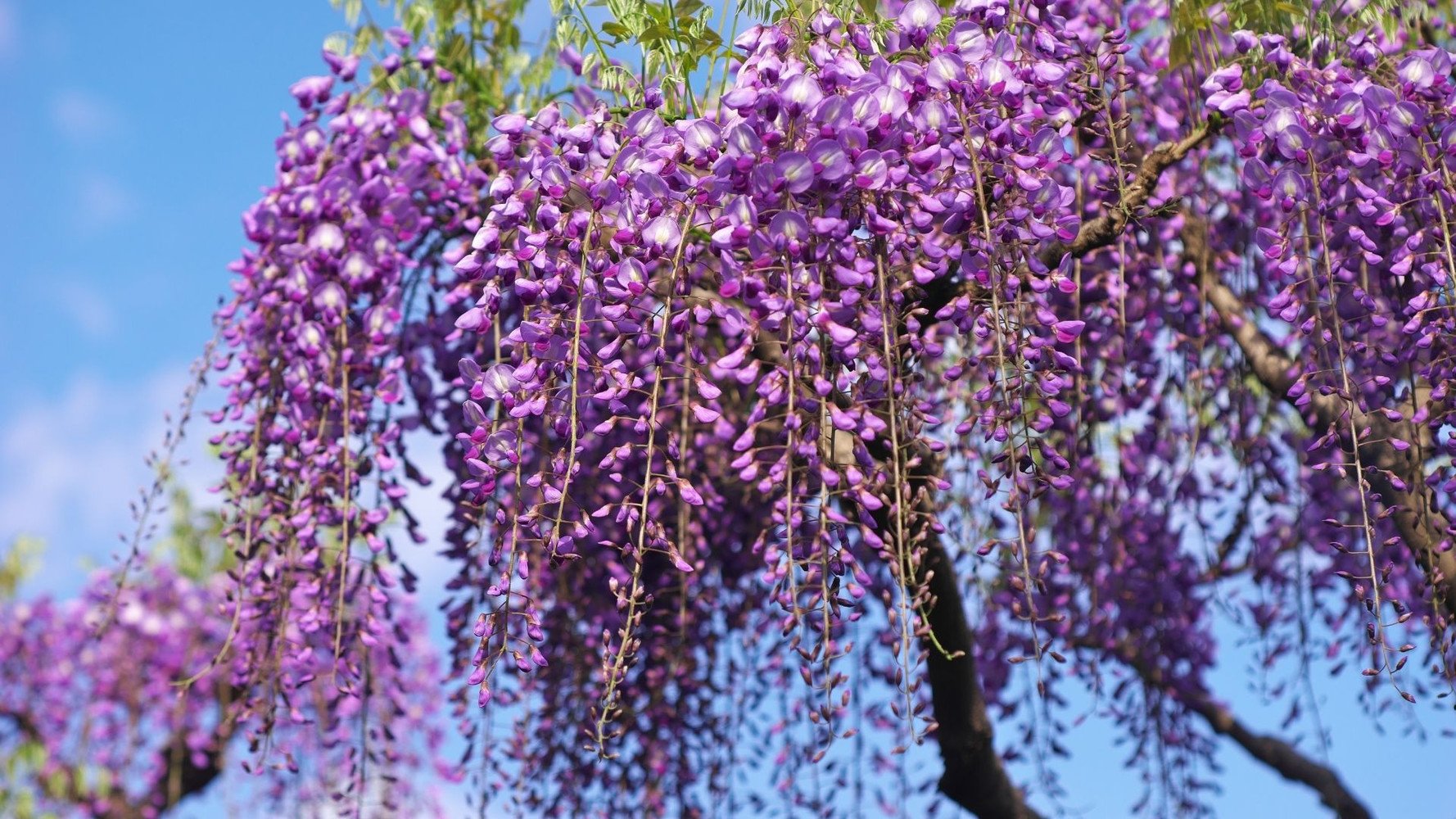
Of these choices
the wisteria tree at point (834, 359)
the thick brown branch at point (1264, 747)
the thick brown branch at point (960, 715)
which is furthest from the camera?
the thick brown branch at point (1264, 747)

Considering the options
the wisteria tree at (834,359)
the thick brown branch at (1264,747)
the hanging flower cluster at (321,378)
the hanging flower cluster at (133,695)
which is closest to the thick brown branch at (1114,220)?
the wisteria tree at (834,359)

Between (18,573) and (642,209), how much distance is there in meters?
7.99

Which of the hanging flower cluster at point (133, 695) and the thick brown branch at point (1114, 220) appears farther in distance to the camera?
the hanging flower cluster at point (133, 695)

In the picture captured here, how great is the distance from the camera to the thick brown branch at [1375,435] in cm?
230

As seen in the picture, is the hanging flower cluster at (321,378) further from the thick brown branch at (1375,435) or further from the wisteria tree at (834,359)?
the thick brown branch at (1375,435)

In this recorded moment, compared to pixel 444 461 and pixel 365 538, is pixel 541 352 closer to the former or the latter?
pixel 365 538

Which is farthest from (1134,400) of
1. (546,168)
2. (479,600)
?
(546,168)

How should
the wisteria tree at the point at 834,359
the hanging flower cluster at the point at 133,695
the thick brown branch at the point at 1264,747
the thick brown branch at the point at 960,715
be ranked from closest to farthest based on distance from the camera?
the wisteria tree at the point at 834,359 → the thick brown branch at the point at 960,715 → the thick brown branch at the point at 1264,747 → the hanging flower cluster at the point at 133,695

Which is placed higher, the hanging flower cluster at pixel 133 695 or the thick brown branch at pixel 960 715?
the hanging flower cluster at pixel 133 695

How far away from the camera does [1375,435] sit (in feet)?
9.44

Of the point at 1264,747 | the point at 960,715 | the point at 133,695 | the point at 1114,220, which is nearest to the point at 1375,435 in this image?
the point at 1114,220

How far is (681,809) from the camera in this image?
345 centimetres

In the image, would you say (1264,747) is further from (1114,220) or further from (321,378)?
(321,378)

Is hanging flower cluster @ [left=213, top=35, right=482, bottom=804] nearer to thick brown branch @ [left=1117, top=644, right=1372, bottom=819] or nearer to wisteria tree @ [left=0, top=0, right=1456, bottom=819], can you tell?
wisteria tree @ [left=0, top=0, right=1456, bottom=819]
